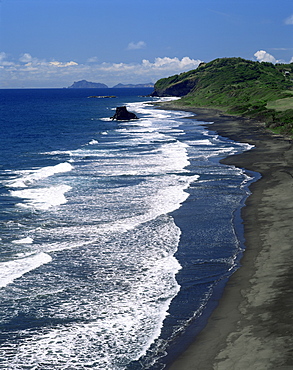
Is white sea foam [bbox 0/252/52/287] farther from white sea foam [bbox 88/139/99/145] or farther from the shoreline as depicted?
white sea foam [bbox 88/139/99/145]

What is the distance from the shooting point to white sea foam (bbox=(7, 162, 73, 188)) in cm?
4647

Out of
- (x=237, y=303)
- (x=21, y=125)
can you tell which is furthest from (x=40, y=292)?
(x=21, y=125)

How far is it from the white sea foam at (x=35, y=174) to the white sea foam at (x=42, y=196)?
2852mm

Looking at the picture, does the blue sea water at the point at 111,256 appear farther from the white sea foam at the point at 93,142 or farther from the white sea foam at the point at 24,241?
the white sea foam at the point at 93,142

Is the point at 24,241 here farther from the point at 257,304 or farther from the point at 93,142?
the point at 93,142

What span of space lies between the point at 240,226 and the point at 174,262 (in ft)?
25.6

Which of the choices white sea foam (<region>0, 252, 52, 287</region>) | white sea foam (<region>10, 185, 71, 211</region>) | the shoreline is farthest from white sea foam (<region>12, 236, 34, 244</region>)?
the shoreline

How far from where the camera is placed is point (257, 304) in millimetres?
20422

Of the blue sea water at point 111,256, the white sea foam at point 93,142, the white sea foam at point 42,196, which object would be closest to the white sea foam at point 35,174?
the blue sea water at point 111,256

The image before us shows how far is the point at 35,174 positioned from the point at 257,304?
35.8m

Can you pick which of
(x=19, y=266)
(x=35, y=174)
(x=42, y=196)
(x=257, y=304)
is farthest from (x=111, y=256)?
(x=35, y=174)

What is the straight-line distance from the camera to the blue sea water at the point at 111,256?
1812 cm

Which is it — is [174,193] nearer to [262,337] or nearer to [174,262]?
[174,262]

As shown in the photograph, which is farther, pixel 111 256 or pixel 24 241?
pixel 24 241
